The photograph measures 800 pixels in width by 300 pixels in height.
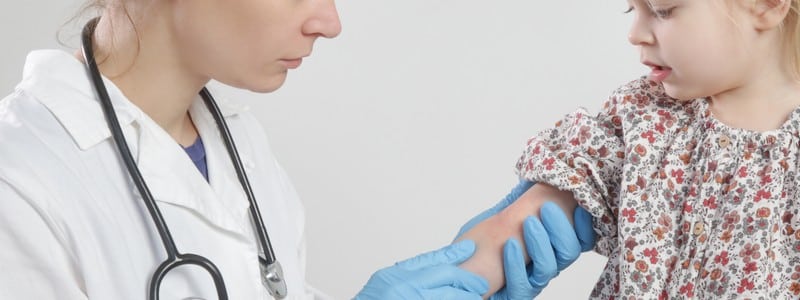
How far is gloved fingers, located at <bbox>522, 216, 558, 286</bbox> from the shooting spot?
1.68 m

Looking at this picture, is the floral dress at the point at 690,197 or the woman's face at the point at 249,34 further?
the floral dress at the point at 690,197

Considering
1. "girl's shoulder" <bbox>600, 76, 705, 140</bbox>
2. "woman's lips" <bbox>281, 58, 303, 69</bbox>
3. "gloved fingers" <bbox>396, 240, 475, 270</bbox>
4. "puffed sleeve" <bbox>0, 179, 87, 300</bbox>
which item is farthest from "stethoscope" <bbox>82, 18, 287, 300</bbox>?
"girl's shoulder" <bbox>600, 76, 705, 140</bbox>

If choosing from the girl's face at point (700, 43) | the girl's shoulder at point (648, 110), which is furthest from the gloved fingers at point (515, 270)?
the girl's face at point (700, 43)

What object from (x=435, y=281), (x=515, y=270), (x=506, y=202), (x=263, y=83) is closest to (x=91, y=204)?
(x=263, y=83)

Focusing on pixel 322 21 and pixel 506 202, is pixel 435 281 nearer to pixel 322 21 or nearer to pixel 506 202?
pixel 506 202

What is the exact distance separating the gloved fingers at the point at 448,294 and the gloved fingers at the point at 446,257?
0.05 m

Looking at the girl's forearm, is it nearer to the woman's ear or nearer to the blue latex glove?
the blue latex glove

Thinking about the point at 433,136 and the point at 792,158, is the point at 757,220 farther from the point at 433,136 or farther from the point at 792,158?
the point at 433,136

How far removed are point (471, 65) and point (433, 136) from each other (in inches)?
8.5

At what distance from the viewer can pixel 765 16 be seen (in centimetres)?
148

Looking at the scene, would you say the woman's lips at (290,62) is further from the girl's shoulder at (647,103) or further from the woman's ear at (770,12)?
the woman's ear at (770,12)

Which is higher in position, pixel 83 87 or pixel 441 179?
pixel 83 87

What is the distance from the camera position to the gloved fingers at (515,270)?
5.49 ft

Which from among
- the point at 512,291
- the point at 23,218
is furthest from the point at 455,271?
the point at 23,218
